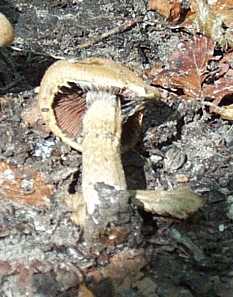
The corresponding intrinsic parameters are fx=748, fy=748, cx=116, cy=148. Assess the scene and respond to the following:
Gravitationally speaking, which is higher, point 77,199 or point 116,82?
point 116,82

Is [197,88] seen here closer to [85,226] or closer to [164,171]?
[164,171]

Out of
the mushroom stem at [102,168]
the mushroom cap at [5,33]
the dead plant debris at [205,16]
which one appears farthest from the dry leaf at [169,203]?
the dead plant debris at [205,16]

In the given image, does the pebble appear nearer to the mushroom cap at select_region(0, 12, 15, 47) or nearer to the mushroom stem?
the mushroom stem

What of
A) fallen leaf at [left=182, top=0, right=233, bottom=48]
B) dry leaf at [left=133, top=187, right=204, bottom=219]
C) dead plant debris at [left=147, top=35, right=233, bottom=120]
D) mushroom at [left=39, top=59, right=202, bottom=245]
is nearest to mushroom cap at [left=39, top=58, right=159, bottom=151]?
mushroom at [left=39, top=59, right=202, bottom=245]

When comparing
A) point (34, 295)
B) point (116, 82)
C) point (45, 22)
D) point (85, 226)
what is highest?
point (45, 22)

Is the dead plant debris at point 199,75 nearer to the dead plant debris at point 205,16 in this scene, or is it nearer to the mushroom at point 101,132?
the dead plant debris at point 205,16

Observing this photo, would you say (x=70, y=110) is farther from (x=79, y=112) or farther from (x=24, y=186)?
(x=24, y=186)

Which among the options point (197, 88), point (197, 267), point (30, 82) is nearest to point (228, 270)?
point (197, 267)
